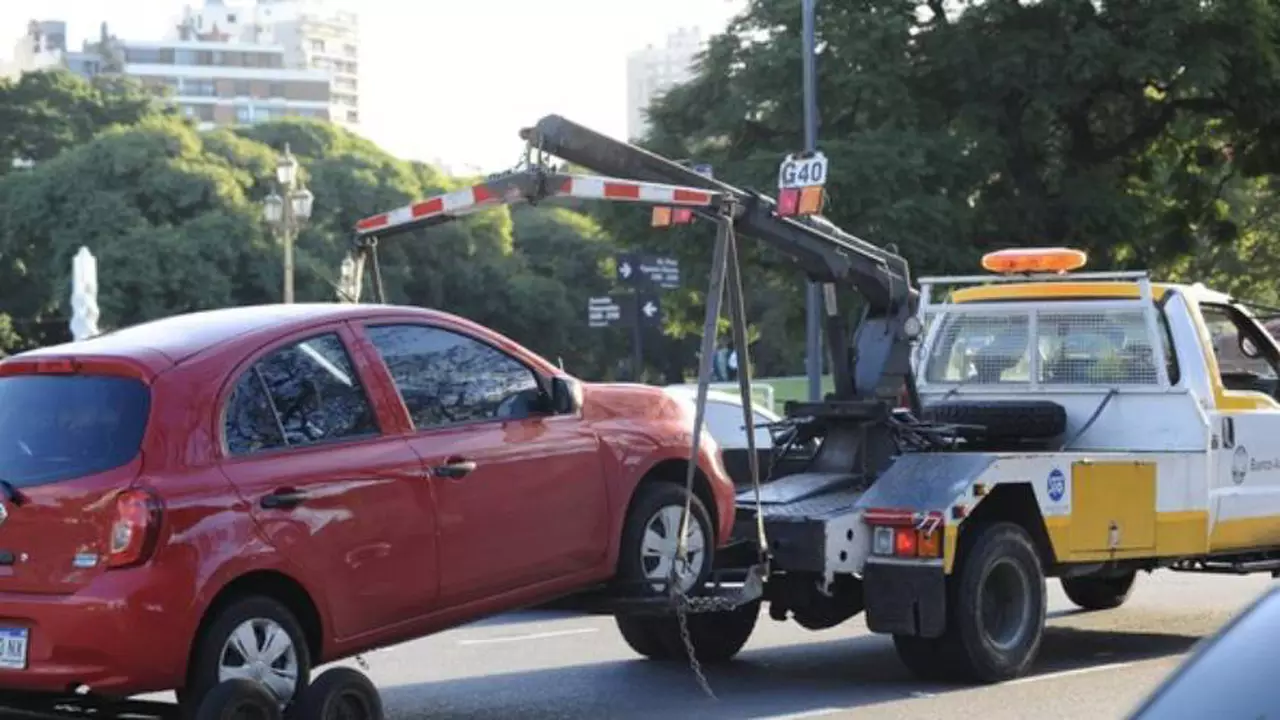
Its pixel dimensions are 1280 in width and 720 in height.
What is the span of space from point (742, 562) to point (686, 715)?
3.23ft

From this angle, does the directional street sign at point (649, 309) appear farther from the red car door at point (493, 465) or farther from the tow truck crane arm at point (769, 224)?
the red car door at point (493, 465)

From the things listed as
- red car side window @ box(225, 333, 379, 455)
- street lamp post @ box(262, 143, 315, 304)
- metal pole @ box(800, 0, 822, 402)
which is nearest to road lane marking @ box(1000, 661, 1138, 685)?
red car side window @ box(225, 333, 379, 455)

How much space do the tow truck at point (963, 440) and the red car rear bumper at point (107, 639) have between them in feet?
8.40

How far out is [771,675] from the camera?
11398 millimetres

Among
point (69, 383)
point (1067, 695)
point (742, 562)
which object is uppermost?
point (69, 383)

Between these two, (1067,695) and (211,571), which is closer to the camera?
(211,571)

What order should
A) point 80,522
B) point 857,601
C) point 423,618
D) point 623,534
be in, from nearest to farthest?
point 80,522
point 423,618
point 623,534
point 857,601

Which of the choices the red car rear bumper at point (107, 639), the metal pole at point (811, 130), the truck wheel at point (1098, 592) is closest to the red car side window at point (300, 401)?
the red car rear bumper at point (107, 639)

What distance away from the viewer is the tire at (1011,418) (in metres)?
12.1

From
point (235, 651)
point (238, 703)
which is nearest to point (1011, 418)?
point (235, 651)

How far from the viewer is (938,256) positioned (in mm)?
29828

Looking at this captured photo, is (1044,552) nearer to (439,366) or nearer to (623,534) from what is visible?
(623,534)

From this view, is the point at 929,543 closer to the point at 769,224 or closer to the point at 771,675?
the point at 771,675

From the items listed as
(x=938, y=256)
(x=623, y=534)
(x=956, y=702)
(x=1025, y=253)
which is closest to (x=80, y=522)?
(x=623, y=534)
